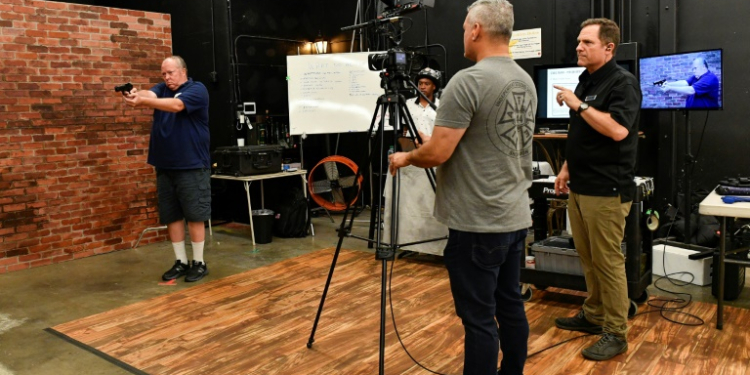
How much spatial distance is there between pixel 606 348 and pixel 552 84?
116 inches

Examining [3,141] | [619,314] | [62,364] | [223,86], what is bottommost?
[62,364]

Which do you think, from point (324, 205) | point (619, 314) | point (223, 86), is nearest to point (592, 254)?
point (619, 314)

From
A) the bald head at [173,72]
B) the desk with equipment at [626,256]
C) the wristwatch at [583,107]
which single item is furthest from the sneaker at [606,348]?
the bald head at [173,72]

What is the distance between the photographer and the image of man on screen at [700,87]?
165 inches

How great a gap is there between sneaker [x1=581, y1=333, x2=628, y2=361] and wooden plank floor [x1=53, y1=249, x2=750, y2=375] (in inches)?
1.2

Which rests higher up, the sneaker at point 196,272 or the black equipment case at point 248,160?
the black equipment case at point 248,160

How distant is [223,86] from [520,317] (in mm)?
4871

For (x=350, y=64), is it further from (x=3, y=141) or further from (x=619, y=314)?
(x=619, y=314)

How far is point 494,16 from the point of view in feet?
6.61

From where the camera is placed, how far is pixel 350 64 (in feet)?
20.5

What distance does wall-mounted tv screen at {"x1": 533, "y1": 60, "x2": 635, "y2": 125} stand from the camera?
5145 mm

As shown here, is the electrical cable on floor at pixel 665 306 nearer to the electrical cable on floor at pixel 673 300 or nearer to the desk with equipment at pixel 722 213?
the electrical cable on floor at pixel 673 300

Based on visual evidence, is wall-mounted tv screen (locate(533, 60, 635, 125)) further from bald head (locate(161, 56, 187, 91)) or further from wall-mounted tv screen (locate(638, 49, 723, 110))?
bald head (locate(161, 56, 187, 91))

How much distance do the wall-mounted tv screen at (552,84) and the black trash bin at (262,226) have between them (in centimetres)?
257
